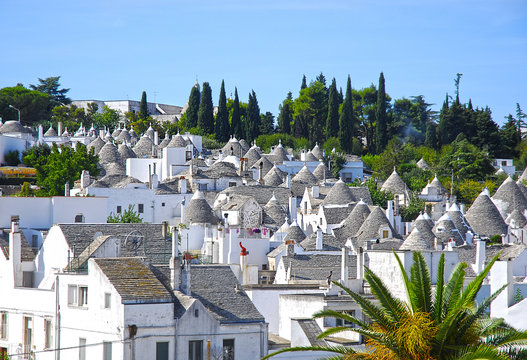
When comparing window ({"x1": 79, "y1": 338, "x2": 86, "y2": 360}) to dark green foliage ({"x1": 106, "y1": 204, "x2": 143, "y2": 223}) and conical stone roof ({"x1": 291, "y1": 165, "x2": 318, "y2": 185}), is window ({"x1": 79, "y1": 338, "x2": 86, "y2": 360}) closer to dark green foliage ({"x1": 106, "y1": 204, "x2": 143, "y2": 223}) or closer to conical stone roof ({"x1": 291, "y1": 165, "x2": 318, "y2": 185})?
dark green foliage ({"x1": 106, "y1": 204, "x2": 143, "y2": 223})

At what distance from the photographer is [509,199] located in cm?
7244

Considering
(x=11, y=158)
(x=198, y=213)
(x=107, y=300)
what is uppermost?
(x=11, y=158)

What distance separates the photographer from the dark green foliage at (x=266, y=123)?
111 meters

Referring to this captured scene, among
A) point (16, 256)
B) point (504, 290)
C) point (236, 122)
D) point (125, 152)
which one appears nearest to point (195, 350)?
point (504, 290)

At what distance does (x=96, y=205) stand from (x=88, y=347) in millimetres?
19825

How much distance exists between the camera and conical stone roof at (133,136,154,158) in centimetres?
8625

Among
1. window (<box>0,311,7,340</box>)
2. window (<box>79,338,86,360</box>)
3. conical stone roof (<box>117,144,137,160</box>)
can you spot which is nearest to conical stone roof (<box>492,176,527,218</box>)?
conical stone roof (<box>117,144,137,160</box>)

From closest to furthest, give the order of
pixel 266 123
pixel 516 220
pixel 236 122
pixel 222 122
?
pixel 516 220 → pixel 222 122 → pixel 236 122 → pixel 266 123

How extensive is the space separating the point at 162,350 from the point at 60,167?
44.9 meters

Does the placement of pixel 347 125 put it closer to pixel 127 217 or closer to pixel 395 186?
pixel 395 186

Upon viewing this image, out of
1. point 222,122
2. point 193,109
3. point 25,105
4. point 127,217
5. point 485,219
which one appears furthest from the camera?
point 25,105

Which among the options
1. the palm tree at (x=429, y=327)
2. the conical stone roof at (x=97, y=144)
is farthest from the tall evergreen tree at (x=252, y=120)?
the palm tree at (x=429, y=327)

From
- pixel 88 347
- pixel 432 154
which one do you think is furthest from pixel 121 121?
pixel 88 347

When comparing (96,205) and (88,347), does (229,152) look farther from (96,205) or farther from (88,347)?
(88,347)
